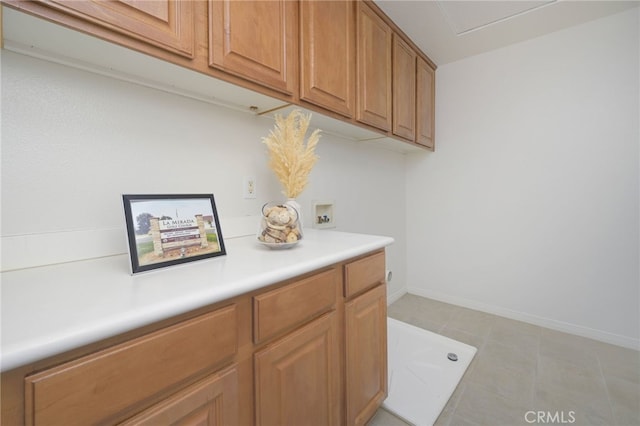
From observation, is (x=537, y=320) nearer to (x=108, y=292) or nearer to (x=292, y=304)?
(x=292, y=304)

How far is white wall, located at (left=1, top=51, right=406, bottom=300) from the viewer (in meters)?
0.75

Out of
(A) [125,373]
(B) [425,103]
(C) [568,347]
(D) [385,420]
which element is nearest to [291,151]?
(A) [125,373]

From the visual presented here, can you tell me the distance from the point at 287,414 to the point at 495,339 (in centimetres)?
180

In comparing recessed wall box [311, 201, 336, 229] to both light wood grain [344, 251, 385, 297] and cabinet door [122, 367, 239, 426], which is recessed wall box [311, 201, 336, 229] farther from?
cabinet door [122, 367, 239, 426]

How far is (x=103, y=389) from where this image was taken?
0.46 metres

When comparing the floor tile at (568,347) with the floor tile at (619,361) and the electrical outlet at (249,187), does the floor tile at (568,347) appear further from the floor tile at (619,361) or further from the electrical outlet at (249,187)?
the electrical outlet at (249,187)

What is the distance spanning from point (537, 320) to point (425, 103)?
6.62 ft

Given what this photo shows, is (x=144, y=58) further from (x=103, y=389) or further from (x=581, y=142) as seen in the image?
(x=581, y=142)

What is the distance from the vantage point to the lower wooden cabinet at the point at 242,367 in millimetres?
425

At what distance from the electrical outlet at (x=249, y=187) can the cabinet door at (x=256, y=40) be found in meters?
0.46

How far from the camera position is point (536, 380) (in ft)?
4.82

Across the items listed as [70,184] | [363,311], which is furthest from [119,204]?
[363,311]

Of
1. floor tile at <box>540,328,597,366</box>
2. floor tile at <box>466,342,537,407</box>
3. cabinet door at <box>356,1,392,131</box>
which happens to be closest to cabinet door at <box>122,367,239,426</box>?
cabinet door at <box>356,1,392,131</box>

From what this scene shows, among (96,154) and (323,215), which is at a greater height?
(96,154)
